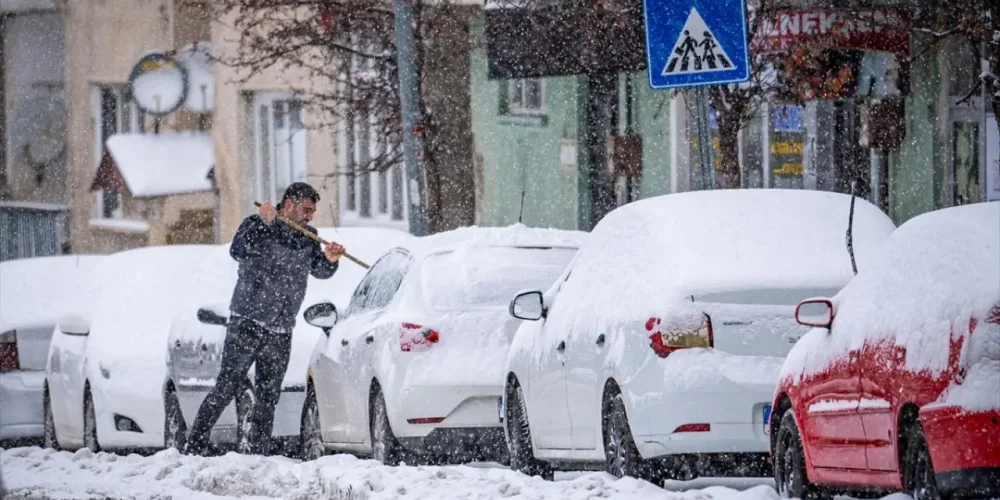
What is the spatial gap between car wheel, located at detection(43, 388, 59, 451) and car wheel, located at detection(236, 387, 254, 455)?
10.3 feet

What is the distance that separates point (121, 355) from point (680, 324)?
7131 millimetres

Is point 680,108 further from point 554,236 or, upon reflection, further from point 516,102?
point 554,236

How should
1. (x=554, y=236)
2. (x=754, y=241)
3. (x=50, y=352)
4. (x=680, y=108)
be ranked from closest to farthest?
(x=754, y=241) < (x=554, y=236) < (x=50, y=352) < (x=680, y=108)

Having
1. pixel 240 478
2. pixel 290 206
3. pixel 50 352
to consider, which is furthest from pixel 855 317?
pixel 50 352

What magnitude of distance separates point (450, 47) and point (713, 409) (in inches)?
547

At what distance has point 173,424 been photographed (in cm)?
1533

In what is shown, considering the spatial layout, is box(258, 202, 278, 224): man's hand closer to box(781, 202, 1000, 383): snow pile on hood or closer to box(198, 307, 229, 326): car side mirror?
box(198, 307, 229, 326): car side mirror

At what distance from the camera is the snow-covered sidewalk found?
10.1 m

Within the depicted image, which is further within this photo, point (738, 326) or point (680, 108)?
point (680, 108)

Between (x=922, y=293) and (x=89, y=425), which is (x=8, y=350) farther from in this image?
(x=922, y=293)

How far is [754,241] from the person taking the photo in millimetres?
10414

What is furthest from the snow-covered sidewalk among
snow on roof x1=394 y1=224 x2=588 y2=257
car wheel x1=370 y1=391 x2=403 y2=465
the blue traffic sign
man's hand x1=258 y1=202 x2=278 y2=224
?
the blue traffic sign

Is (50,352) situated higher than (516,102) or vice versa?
(516,102)

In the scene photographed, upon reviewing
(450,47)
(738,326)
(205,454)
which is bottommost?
(205,454)
